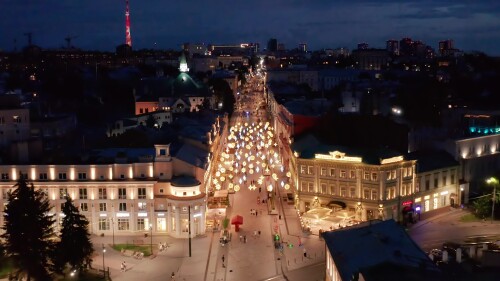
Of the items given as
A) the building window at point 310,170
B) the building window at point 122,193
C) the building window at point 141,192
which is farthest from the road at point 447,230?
the building window at point 122,193

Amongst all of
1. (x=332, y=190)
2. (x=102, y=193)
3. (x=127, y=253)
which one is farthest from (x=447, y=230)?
(x=102, y=193)

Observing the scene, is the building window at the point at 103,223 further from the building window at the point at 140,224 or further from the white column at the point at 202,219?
the white column at the point at 202,219

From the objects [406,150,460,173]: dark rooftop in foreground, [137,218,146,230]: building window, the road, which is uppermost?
[406,150,460,173]: dark rooftop in foreground

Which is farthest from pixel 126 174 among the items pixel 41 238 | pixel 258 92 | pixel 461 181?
pixel 258 92

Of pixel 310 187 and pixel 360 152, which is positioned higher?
pixel 360 152

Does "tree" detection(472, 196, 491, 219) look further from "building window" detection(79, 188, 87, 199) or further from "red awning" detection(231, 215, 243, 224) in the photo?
"building window" detection(79, 188, 87, 199)

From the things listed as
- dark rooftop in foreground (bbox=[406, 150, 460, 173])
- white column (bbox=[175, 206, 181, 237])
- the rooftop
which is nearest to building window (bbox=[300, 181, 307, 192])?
dark rooftop in foreground (bbox=[406, 150, 460, 173])

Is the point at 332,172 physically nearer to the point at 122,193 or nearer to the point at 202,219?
the point at 202,219
